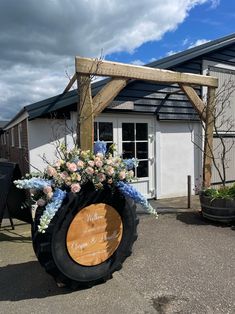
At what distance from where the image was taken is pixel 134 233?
383 centimetres

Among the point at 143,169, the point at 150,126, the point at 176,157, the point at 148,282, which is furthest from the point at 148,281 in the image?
the point at 176,157

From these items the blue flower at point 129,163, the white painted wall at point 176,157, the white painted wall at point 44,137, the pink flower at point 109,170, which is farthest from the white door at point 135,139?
the pink flower at point 109,170

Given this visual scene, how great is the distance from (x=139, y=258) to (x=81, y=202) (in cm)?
155

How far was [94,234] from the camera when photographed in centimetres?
359

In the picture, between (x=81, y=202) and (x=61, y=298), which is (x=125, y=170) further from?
(x=61, y=298)

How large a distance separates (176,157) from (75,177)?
5626mm

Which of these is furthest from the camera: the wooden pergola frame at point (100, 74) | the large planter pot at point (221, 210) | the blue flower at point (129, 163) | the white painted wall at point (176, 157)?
the white painted wall at point (176, 157)

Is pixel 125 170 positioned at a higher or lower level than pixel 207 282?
higher

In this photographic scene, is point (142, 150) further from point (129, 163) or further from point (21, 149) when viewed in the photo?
point (129, 163)

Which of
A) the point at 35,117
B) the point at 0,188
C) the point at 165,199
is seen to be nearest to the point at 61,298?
the point at 0,188

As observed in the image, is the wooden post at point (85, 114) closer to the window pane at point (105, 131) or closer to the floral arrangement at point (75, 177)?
the floral arrangement at point (75, 177)

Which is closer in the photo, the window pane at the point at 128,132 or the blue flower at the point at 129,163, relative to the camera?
the blue flower at the point at 129,163

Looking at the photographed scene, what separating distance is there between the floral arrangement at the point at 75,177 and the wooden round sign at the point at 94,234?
0.28 meters

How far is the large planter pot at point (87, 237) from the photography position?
10.9ft
